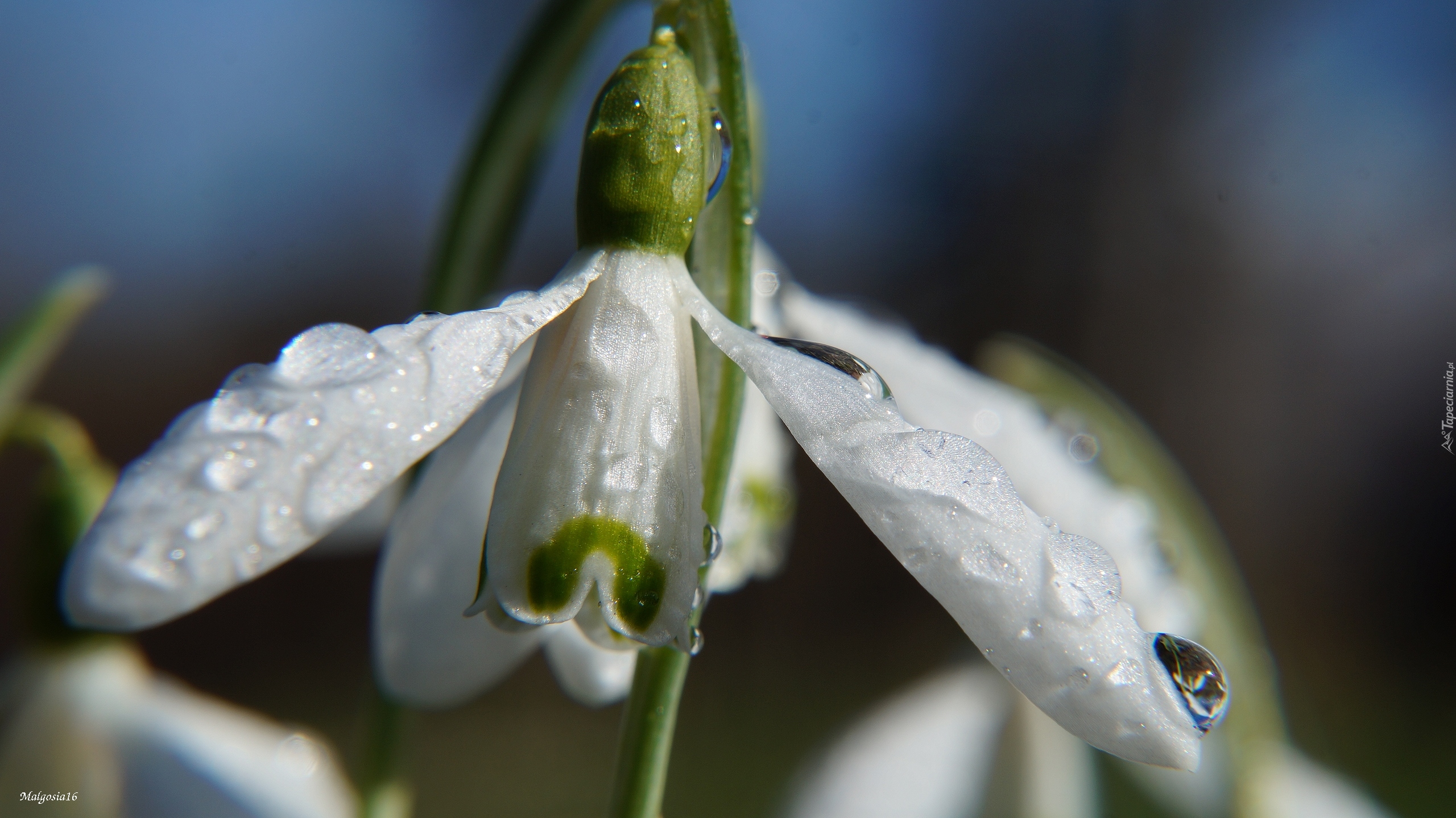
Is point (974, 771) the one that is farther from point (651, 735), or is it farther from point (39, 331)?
point (39, 331)

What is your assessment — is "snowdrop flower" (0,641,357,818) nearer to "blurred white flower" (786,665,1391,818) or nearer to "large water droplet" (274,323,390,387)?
"blurred white flower" (786,665,1391,818)

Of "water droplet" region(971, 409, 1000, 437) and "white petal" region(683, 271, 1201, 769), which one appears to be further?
"water droplet" region(971, 409, 1000, 437)

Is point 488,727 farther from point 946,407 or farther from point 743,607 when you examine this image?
point 946,407

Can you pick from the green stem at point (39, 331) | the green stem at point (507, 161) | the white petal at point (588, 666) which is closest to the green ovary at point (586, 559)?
the white petal at point (588, 666)

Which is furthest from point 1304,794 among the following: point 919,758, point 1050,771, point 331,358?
point 331,358

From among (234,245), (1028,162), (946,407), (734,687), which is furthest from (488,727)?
(946,407)

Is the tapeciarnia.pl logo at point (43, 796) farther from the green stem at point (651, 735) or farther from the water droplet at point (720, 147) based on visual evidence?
the water droplet at point (720, 147)

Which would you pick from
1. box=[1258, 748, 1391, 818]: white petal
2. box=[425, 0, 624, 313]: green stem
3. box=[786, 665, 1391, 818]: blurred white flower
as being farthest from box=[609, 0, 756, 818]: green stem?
box=[1258, 748, 1391, 818]: white petal
